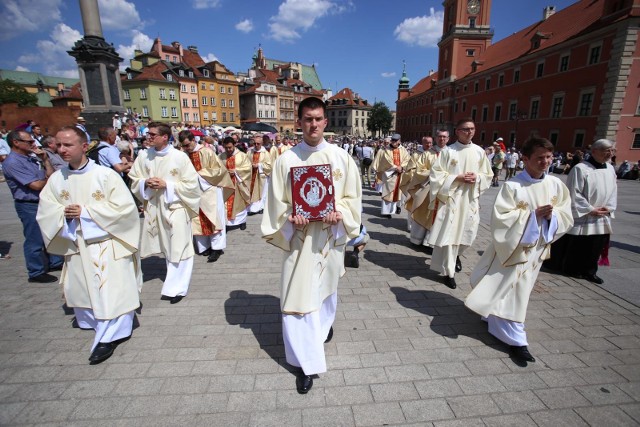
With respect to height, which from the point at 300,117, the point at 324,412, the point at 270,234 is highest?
the point at 300,117

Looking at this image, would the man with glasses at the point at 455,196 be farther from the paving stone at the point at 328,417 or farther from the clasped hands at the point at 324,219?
the paving stone at the point at 328,417

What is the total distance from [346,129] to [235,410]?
97754mm

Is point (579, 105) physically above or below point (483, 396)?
above

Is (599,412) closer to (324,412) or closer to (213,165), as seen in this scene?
(324,412)

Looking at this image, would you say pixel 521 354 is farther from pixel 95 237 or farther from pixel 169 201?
pixel 169 201

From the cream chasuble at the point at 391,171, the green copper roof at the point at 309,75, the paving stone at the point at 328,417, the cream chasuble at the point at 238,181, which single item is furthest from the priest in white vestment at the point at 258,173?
the green copper roof at the point at 309,75

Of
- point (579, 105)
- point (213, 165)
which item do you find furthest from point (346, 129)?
point (213, 165)

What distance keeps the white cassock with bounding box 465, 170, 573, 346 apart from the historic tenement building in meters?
23.5

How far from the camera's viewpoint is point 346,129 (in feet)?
314

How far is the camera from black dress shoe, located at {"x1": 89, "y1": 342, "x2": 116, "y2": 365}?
301 centimetres

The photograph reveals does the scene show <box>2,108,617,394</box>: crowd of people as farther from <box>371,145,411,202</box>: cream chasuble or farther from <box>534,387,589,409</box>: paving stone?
<box>371,145,411,202</box>: cream chasuble

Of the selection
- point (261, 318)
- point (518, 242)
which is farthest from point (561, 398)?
point (261, 318)

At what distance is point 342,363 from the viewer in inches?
120

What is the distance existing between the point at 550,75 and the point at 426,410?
40.0 meters
